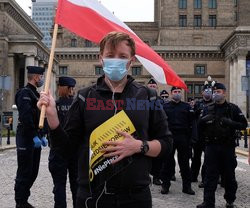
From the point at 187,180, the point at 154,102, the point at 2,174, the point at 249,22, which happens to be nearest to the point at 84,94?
the point at 154,102

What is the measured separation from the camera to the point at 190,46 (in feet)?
234

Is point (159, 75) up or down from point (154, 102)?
up

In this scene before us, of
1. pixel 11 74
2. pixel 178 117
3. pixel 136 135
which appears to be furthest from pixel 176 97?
pixel 11 74

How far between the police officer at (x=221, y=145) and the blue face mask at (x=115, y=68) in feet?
14.8

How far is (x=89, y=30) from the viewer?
472 cm

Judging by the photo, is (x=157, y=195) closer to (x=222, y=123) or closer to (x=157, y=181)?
(x=157, y=181)

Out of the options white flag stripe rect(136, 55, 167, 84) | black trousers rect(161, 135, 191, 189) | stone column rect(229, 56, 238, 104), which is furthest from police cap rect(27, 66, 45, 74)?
stone column rect(229, 56, 238, 104)

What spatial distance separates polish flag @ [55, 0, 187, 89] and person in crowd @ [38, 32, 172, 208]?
4.29 ft

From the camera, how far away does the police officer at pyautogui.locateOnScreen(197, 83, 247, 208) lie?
720 cm

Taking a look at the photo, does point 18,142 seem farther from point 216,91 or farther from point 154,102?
point 154,102

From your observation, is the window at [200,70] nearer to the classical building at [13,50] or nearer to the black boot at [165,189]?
the classical building at [13,50]

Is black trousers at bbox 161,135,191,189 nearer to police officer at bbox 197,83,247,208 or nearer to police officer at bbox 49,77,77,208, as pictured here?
police officer at bbox 197,83,247,208

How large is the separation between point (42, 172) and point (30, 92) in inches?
218

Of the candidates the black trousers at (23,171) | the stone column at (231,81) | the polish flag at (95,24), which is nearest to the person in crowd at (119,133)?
the polish flag at (95,24)
